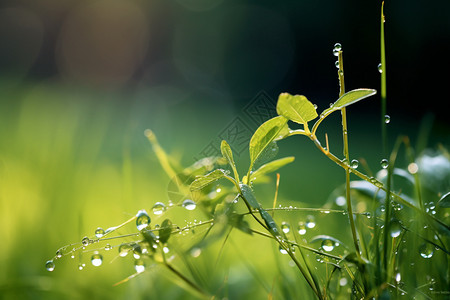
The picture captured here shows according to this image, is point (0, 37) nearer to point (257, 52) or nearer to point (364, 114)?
point (257, 52)

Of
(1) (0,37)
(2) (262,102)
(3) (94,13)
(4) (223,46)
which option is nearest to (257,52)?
(4) (223,46)

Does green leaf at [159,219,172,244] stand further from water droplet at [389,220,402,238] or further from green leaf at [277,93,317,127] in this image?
water droplet at [389,220,402,238]

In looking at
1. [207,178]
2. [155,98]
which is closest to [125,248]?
[207,178]

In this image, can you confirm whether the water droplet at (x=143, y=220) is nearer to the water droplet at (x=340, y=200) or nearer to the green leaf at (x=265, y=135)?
the green leaf at (x=265, y=135)

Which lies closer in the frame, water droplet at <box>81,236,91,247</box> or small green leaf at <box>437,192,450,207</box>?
water droplet at <box>81,236,91,247</box>

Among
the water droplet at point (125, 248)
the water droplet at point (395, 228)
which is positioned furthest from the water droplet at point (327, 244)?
the water droplet at point (125, 248)

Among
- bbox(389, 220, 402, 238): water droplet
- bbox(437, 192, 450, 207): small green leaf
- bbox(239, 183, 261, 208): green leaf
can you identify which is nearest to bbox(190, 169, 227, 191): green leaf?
bbox(239, 183, 261, 208): green leaf
